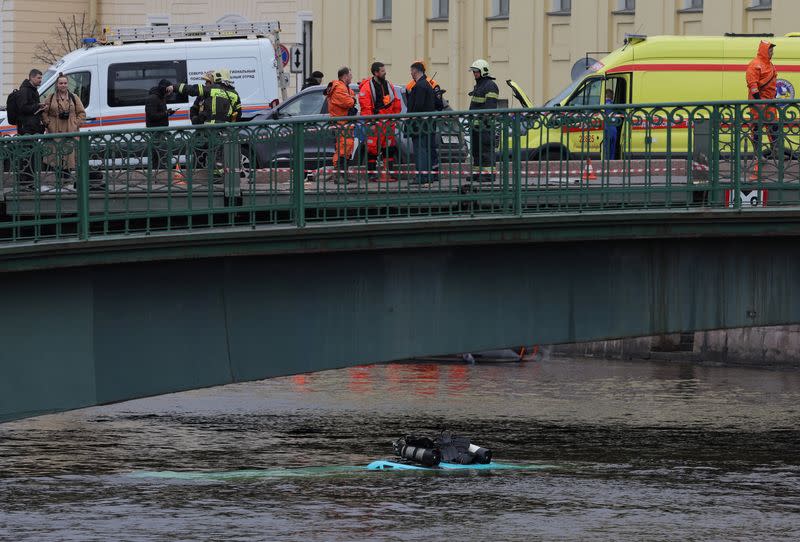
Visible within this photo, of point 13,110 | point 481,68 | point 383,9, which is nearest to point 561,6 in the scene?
point 383,9

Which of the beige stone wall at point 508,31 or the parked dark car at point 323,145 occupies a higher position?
the beige stone wall at point 508,31

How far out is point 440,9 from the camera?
161 feet

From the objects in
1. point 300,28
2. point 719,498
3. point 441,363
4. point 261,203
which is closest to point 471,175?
point 261,203

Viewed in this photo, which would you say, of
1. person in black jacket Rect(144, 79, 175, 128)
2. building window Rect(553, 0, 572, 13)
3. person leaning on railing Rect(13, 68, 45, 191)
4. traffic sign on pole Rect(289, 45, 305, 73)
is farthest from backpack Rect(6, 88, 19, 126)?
building window Rect(553, 0, 572, 13)

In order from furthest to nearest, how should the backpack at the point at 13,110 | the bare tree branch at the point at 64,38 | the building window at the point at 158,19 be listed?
the building window at the point at 158,19 → the bare tree branch at the point at 64,38 → the backpack at the point at 13,110

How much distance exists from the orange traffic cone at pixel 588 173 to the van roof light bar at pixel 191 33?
16040 millimetres

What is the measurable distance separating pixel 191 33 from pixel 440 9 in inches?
566

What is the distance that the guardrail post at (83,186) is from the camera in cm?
1853

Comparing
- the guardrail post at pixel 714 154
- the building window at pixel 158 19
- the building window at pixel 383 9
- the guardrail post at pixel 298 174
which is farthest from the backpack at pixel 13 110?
the building window at pixel 158 19

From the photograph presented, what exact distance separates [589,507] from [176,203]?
750 centimetres

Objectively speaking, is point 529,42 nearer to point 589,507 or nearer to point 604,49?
point 604,49

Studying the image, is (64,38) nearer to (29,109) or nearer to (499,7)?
(499,7)

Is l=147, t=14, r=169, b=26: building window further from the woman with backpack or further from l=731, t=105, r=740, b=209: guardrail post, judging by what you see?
l=731, t=105, r=740, b=209: guardrail post

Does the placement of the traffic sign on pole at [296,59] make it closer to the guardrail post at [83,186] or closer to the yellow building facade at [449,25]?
the yellow building facade at [449,25]
